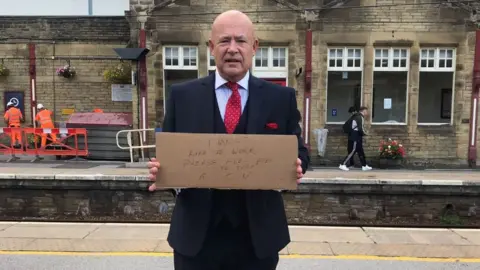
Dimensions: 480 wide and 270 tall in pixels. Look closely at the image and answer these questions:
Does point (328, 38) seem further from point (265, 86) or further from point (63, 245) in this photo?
point (265, 86)

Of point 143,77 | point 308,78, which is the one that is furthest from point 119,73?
point 308,78

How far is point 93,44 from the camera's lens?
A: 14.7 meters

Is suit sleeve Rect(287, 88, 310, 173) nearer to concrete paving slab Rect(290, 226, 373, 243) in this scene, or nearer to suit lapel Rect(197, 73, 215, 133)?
suit lapel Rect(197, 73, 215, 133)

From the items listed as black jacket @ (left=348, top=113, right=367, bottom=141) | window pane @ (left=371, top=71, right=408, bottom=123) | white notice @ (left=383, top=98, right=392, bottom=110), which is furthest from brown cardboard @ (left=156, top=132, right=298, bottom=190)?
white notice @ (left=383, top=98, right=392, bottom=110)

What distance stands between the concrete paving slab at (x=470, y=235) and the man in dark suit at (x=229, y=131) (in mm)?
4646

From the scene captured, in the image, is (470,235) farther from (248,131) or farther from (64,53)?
(64,53)

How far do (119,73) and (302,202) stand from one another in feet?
27.8

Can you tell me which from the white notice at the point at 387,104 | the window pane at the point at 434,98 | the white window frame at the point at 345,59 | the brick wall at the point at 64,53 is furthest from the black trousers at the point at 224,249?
the brick wall at the point at 64,53

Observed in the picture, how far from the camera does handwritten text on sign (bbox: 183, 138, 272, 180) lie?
86.7 inches

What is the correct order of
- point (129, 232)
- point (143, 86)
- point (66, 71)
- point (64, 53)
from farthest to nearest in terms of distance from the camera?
point (64, 53)
point (66, 71)
point (143, 86)
point (129, 232)

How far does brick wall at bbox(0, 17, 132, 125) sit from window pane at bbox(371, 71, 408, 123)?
26.7 ft

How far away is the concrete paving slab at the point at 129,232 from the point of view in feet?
19.7

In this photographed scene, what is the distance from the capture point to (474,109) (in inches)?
504

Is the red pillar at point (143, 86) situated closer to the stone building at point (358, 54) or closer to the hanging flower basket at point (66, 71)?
the stone building at point (358, 54)
